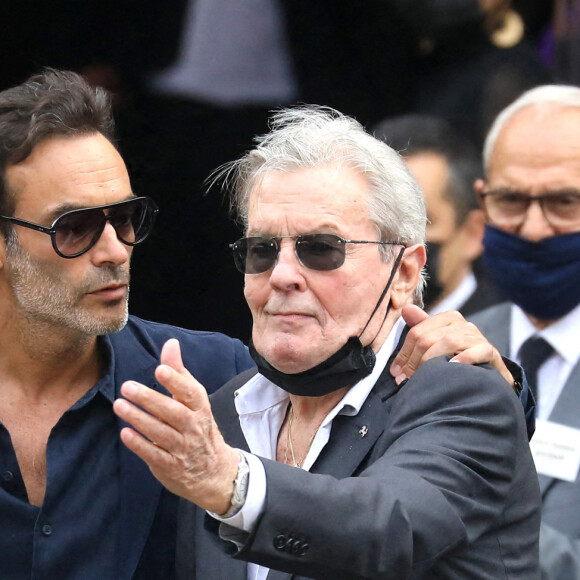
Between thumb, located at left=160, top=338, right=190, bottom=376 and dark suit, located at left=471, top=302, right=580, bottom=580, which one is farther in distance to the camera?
dark suit, located at left=471, top=302, right=580, bottom=580

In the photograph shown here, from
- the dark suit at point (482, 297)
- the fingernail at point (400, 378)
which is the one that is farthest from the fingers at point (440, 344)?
the dark suit at point (482, 297)

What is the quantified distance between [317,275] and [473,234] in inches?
74.1

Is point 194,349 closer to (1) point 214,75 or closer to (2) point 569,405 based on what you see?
(2) point 569,405

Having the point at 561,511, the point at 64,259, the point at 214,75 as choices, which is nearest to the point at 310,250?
the point at 64,259

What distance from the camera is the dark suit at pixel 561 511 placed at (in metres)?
3.63

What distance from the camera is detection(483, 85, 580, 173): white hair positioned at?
4352 millimetres

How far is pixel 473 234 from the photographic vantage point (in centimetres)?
455

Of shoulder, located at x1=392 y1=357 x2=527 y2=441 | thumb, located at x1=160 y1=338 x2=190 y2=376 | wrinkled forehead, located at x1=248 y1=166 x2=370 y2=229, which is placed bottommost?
shoulder, located at x1=392 y1=357 x2=527 y2=441

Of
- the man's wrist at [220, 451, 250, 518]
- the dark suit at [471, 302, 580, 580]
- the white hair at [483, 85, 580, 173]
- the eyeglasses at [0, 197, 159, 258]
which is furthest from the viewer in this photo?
the white hair at [483, 85, 580, 173]

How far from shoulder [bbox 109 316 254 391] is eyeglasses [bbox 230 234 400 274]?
2.39 ft

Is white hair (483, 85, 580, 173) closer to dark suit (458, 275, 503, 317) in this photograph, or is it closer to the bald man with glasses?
the bald man with glasses

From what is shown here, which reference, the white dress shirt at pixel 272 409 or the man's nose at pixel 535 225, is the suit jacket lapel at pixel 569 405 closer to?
the man's nose at pixel 535 225

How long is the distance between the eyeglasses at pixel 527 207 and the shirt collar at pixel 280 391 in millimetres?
1432

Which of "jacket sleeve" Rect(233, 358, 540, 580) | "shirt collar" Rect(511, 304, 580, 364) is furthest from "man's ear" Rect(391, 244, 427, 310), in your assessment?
"shirt collar" Rect(511, 304, 580, 364)
